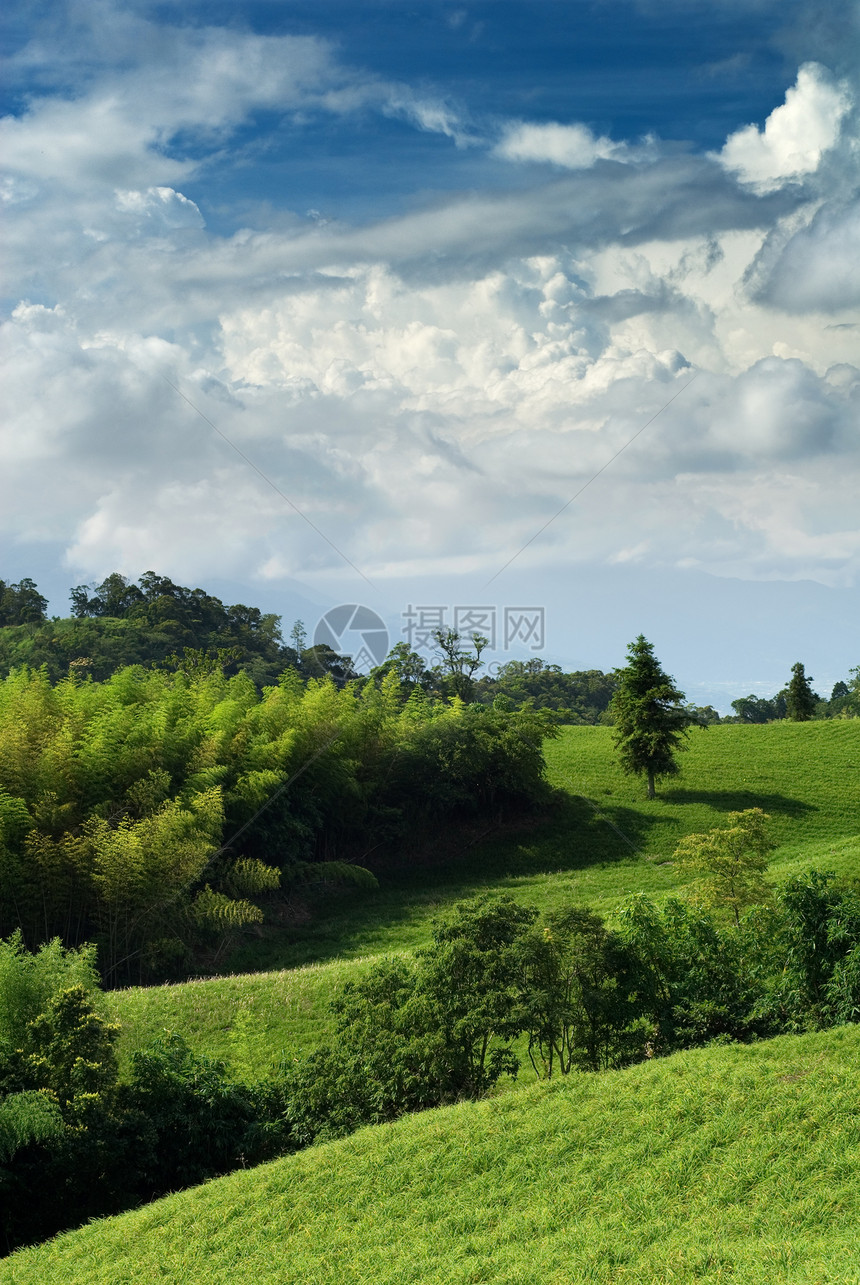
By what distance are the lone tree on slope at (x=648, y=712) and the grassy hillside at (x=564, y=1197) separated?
2619 centimetres

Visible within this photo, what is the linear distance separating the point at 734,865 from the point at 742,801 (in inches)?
742

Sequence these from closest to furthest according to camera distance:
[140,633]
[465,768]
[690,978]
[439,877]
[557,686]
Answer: [690,978], [439,877], [465,768], [140,633], [557,686]

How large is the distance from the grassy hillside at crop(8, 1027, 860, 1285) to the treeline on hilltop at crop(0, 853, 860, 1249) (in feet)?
3.23

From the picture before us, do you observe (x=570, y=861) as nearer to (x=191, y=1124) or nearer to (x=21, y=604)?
(x=191, y=1124)

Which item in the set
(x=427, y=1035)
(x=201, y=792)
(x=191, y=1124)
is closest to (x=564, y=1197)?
(x=427, y=1035)

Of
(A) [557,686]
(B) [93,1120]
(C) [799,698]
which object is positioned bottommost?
(B) [93,1120]

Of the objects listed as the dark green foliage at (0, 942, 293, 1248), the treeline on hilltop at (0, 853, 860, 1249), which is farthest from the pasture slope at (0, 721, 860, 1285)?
the dark green foliage at (0, 942, 293, 1248)

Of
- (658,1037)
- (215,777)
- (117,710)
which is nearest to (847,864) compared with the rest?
(658,1037)

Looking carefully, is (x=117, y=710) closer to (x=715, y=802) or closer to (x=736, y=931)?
(x=736, y=931)

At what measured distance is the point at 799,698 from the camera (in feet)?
184

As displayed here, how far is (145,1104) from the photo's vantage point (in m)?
13.4

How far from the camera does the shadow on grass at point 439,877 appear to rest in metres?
25.9

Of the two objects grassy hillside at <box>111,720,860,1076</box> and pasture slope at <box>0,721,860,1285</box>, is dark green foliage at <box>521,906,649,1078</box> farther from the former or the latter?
grassy hillside at <box>111,720,860,1076</box>

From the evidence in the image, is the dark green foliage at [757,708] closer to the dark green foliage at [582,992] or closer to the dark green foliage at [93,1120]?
the dark green foliage at [582,992]
